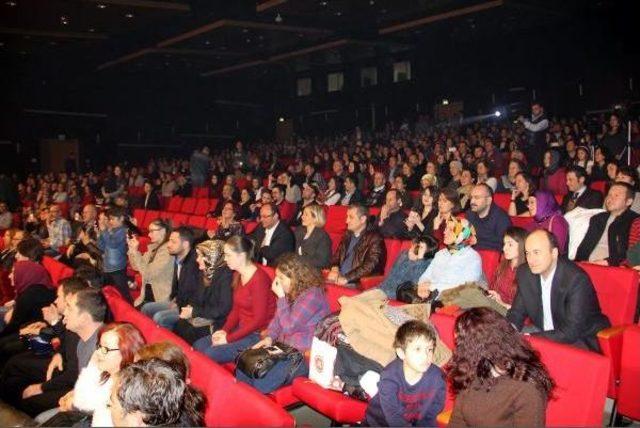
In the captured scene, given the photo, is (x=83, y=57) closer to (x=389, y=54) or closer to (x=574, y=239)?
(x=389, y=54)

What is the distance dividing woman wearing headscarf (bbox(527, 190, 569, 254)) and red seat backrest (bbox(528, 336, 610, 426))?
220 cm

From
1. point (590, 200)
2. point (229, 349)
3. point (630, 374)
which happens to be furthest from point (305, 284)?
point (590, 200)

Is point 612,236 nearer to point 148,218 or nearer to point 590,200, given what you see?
point 590,200

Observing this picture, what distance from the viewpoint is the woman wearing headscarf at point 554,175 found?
7333mm

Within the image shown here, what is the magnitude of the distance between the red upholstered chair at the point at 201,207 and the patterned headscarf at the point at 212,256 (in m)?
6.10

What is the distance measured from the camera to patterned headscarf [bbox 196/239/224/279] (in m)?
4.23

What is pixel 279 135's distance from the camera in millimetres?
22578

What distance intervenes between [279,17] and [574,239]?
9.90 m

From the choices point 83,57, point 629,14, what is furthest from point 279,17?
point 629,14

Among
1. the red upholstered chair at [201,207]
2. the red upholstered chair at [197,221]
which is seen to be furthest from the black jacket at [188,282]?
the red upholstered chair at [201,207]

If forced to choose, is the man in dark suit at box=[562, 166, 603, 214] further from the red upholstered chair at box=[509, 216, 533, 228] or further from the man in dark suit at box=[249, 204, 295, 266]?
the man in dark suit at box=[249, 204, 295, 266]

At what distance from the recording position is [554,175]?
7438 millimetres

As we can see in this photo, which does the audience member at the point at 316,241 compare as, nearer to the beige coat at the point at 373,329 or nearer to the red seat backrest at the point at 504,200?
the beige coat at the point at 373,329

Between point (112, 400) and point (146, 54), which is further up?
point (146, 54)
